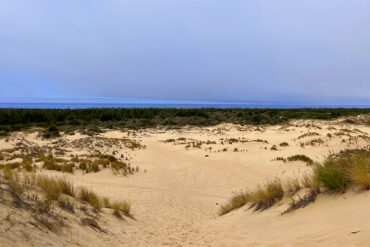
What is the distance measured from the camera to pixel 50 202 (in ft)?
20.1

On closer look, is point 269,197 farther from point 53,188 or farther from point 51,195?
point 53,188

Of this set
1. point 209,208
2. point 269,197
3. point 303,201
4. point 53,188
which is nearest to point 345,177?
point 303,201

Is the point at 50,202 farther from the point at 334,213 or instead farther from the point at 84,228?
the point at 334,213

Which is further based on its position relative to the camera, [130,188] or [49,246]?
[130,188]

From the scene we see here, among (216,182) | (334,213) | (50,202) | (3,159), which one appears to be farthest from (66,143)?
(334,213)

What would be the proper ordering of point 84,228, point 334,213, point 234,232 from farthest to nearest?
point 234,232, point 84,228, point 334,213

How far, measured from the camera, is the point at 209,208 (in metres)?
9.77

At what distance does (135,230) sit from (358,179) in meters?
4.99

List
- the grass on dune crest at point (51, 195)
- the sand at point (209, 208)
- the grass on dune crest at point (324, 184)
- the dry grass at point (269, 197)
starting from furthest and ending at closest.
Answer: the dry grass at point (269, 197)
the grass on dune crest at point (51, 195)
the grass on dune crest at point (324, 184)
the sand at point (209, 208)

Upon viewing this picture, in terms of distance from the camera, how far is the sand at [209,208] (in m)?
4.77

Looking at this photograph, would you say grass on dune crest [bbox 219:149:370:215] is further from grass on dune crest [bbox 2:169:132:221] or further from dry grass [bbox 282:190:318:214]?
grass on dune crest [bbox 2:169:132:221]

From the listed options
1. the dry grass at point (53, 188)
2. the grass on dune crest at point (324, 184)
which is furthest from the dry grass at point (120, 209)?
the grass on dune crest at point (324, 184)

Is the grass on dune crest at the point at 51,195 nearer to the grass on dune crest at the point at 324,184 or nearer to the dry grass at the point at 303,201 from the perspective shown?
the grass on dune crest at the point at 324,184

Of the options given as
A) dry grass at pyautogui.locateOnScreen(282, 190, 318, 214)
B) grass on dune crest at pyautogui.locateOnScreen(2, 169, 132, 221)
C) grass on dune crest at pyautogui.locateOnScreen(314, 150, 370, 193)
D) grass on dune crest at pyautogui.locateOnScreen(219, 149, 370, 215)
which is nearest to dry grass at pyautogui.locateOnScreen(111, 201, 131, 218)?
grass on dune crest at pyautogui.locateOnScreen(2, 169, 132, 221)
